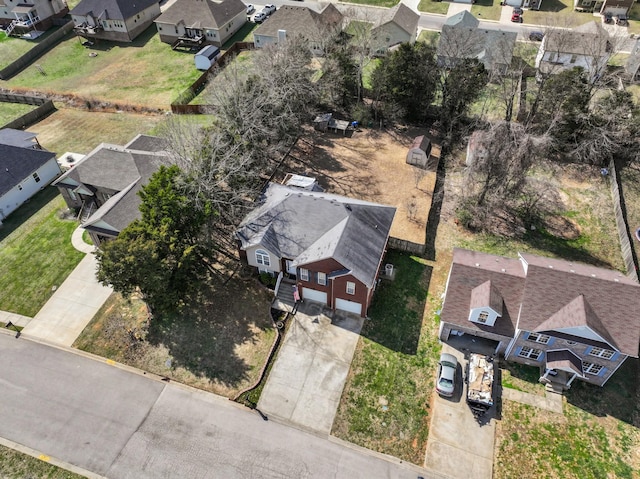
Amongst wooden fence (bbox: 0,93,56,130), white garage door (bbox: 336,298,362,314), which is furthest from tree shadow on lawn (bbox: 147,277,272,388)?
wooden fence (bbox: 0,93,56,130)

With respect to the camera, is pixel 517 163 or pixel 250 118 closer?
pixel 517 163

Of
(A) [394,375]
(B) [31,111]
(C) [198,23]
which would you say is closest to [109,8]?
(C) [198,23]

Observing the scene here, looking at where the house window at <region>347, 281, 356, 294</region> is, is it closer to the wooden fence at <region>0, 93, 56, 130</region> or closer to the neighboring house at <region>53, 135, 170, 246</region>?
the neighboring house at <region>53, 135, 170, 246</region>

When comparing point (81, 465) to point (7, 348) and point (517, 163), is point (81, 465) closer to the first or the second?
point (7, 348)

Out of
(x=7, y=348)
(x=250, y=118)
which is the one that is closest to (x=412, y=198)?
(x=250, y=118)

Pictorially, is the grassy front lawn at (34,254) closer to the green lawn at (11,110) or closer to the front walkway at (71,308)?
the front walkway at (71,308)

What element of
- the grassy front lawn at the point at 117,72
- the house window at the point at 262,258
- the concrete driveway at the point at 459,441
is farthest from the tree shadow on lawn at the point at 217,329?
the grassy front lawn at the point at 117,72

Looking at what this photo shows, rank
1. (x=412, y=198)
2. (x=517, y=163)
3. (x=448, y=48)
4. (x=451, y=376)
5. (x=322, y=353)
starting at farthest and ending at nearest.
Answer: (x=448, y=48) < (x=412, y=198) < (x=517, y=163) < (x=322, y=353) < (x=451, y=376)
